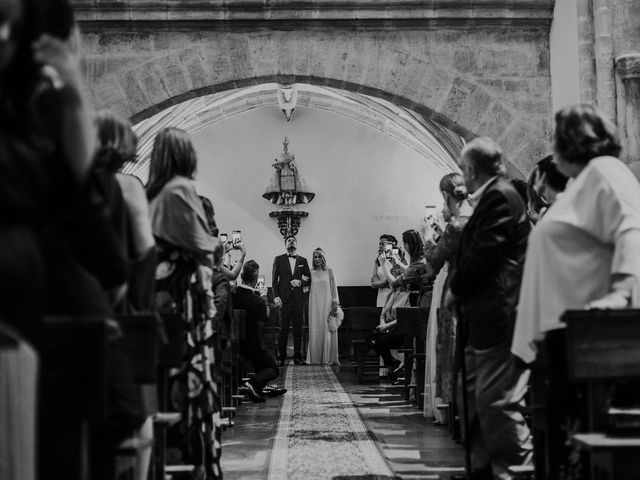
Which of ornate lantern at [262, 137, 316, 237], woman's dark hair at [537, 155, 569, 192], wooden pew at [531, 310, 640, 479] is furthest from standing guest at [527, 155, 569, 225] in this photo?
ornate lantern at [262, 137, 316, 237]

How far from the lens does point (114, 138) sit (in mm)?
3914

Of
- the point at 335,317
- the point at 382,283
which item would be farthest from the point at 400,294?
the point at 335,317

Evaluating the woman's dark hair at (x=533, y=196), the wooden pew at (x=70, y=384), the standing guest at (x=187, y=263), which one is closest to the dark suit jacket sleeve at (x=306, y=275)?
the woman's dark hair at (x=533, y=196)

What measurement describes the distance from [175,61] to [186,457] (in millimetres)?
6322

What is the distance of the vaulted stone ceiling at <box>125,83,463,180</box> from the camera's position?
62.0 feet

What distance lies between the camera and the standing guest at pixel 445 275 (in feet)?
20.4

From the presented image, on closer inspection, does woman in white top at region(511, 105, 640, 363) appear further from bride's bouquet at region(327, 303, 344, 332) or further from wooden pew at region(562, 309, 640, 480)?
bride's bouquet at region(327, 303, 344, 332)

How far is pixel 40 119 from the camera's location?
2416 millimetres

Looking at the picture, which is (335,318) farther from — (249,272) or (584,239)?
(584,239)

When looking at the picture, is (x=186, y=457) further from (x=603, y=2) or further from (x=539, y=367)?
(x=603, y=2)

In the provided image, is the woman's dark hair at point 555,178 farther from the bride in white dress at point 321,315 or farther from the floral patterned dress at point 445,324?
the bride in white dress at point 321,315

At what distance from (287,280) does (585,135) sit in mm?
14100

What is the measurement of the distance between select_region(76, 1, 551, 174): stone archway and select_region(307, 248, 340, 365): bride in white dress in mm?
6937

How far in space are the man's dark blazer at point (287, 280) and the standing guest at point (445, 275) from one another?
9.51 meters
